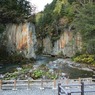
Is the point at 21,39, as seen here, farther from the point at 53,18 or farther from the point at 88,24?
the point at 88,24

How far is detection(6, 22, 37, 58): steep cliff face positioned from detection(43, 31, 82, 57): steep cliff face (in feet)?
23.9

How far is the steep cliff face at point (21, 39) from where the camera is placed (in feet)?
141

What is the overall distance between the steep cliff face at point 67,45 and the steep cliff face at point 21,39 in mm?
7283

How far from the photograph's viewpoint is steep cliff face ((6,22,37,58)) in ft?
141

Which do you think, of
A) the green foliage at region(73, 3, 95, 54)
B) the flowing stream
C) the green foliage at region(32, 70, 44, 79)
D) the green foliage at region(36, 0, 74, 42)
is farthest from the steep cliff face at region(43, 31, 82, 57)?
the green foliage at region(32, 70, 44, 79)

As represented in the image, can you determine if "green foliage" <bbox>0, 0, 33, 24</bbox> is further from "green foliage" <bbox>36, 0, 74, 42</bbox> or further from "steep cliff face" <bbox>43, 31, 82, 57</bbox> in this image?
"steep cliff face" <bbox>43, 31, 82, 57</bbox>

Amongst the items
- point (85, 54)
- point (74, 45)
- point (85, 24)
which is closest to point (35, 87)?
point (85, 24)

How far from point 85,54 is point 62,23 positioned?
443 inches

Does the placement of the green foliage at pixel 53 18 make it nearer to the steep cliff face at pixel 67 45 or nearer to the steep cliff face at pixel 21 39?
the steep cliff face at pixel 67 45

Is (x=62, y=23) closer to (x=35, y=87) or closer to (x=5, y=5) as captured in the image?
(x=5, y=5)

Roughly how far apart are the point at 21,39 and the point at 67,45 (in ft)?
31.2

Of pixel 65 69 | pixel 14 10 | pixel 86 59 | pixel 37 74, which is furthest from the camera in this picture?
pixel 14 10

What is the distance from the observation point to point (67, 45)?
4947 cm

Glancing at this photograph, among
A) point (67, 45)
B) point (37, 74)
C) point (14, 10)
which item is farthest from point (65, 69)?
point (67, 45)
